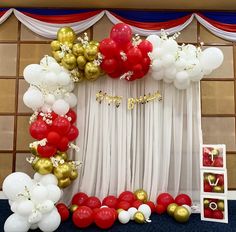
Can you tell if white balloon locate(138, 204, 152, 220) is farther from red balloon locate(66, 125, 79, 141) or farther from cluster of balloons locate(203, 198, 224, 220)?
red balloon locate(66, 125, 79, 141)

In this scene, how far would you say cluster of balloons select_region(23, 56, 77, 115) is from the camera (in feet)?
8.41

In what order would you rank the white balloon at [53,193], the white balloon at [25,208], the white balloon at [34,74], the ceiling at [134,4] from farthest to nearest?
the ceiling at [134,4] → the white balloon at [34,74] → the white balloon at [53,193] → the white balloon at [25,208]

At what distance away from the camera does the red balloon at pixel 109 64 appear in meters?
2.64

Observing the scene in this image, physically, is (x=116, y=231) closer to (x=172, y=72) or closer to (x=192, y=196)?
(x=192, y=196)

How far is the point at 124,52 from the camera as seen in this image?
2635 millimetres

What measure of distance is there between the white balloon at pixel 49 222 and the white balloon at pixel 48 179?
27 centimetres

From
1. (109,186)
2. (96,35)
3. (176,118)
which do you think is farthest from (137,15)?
(109,186)

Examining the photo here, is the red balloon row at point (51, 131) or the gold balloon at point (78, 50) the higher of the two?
the gold balloon at point (78, 50)

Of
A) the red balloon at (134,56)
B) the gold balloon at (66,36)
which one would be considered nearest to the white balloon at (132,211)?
the red balloon at (134,56)

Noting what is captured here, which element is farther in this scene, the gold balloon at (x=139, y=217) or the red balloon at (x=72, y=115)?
the red balloon at (x=72, y=115)

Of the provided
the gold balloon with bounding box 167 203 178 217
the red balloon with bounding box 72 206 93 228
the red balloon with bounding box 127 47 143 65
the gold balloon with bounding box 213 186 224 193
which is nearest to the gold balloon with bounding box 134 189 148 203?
the gold balloon with bounding box 167 203 178 217

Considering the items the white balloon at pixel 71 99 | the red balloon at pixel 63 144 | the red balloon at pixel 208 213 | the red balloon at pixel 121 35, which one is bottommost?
the red balloon at pixel 208 213

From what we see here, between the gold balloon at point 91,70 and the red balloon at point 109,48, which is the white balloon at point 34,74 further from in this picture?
the red balloon at point 109,48

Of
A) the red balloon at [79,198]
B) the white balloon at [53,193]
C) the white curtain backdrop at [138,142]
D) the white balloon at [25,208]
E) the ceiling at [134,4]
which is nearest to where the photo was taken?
the white balloon at [25,208]
